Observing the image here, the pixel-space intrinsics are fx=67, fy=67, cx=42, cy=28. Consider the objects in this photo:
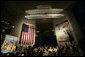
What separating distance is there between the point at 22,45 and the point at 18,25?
154 centimetres

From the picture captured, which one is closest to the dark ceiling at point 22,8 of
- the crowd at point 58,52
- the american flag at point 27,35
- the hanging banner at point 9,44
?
the american flag at point 27,35

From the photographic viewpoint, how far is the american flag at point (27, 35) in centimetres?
520

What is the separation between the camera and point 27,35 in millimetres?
5598

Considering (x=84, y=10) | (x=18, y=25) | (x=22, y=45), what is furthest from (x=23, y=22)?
(x=84, y=10)

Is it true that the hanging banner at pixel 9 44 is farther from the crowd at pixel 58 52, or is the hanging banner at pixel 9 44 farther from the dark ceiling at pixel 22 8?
the dark ceiling at pixel 22 8

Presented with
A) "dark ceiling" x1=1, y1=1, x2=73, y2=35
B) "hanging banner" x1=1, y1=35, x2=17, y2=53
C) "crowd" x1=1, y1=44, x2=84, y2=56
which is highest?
"dark ceiling" x1=1, y1=1, x2=73, y2=35

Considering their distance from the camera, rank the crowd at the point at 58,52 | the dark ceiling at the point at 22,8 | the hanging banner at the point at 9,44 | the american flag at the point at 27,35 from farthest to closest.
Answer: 1. the american flag at the point at 27,35
2. the dark ceiling at the point at 22,8
3. the hanging banner at the point at 9,44
4. the crowd at the point at 58,52

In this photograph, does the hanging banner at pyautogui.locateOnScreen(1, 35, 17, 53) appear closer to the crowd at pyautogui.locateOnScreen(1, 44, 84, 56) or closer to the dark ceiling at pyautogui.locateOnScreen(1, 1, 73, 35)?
the crowd at pyautogui.locateOnScreen(1, 44, 84, 56)

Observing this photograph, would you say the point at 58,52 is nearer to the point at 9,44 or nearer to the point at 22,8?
the point at 9,44

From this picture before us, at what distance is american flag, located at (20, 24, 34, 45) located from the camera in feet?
17.1

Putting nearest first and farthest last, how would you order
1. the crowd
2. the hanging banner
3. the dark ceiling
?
the crowd < the hanging banner < the dark ceiling

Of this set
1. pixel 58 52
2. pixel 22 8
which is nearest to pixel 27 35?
pixel 22 8

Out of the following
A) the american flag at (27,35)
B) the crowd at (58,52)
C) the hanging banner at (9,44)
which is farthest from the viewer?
the american flag at (27,35)

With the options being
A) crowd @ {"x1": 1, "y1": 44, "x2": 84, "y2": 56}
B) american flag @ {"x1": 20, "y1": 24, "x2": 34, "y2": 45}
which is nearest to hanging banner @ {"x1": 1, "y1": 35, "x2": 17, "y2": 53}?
crowd @ {"x1": 1, "y1": 44, "x2": 84, "y2": 56}
